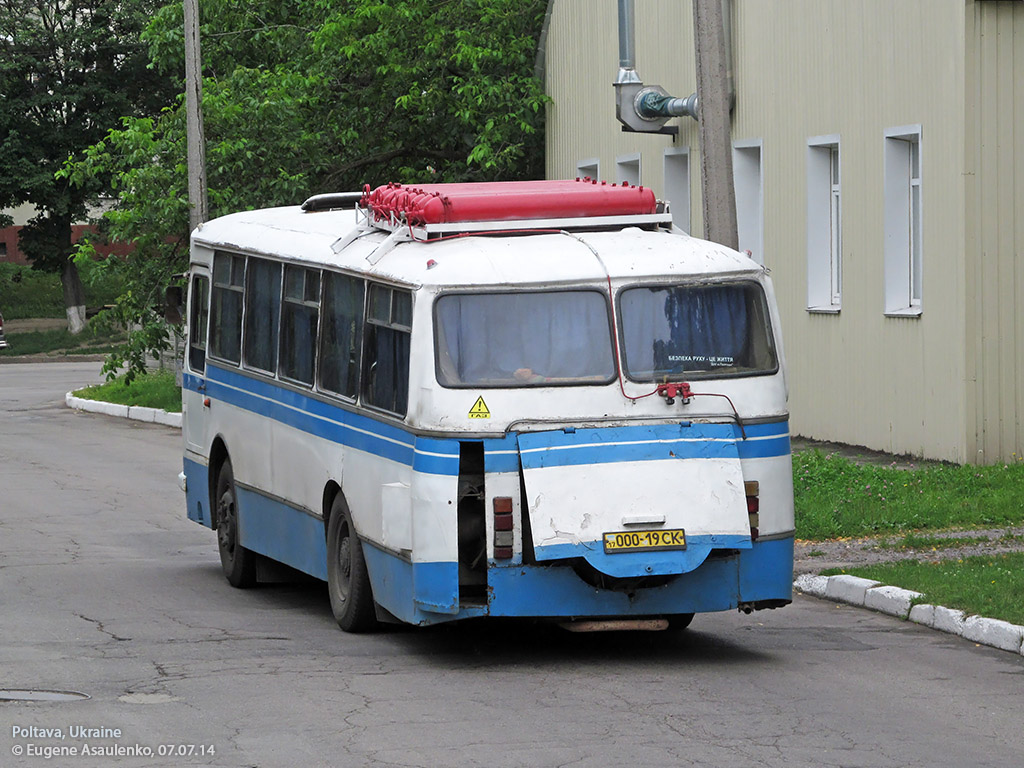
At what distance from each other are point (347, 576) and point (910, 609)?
3.37 meters

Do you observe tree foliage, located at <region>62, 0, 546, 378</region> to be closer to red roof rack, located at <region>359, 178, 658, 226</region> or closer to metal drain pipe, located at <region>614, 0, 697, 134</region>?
metal drain pipe, located at <region>614, 0, 697, 134</region>

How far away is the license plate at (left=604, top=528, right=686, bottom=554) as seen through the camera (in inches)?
372

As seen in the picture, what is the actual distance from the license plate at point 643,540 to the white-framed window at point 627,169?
17.7m

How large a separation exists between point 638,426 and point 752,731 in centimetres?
215

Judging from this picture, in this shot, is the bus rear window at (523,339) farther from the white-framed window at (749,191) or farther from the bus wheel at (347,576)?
the white-framed window at (749,191)

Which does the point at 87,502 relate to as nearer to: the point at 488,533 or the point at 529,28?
the point at 488,533

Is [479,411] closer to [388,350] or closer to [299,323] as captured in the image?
[388,350]

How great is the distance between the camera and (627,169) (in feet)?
90.4

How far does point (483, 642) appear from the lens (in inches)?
414

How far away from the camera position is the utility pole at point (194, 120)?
88.5 ft

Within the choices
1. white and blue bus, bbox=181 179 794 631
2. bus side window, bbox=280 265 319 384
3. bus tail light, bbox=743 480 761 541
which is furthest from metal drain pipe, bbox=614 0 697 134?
bus tail light, bbox=743 480 761 541

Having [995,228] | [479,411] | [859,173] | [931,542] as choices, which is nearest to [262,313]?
[479,411]

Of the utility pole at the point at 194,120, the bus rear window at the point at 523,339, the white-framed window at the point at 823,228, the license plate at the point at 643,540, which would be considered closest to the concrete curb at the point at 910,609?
the license plate at the point at 643,540

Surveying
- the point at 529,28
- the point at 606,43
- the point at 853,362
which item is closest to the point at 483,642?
the point at 853,362
